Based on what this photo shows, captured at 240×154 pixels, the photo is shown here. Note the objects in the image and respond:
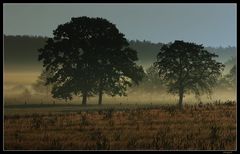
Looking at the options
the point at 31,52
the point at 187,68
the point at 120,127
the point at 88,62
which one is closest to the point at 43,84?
the point at 31,52

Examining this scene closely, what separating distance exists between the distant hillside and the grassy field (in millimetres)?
975

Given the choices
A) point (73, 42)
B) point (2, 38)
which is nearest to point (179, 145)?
point (73, 42)

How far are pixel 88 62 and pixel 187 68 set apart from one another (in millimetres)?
2324

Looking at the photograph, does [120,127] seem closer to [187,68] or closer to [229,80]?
[187,68]

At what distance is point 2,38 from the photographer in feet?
60.6

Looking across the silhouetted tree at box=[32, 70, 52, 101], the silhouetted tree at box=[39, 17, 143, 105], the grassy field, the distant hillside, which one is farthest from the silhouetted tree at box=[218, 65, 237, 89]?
the silhouetted tree at box=[32, 70, 52, 101]

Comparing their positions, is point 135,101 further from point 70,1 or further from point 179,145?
point 70,1

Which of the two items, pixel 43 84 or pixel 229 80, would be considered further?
pixel 43 84

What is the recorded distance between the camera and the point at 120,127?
18.5m

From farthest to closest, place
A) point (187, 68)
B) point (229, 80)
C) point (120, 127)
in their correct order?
point (187, 68) < point (120, 127) < point (229, 80)

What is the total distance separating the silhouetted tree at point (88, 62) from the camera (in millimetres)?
18766

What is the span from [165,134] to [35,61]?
3485mm

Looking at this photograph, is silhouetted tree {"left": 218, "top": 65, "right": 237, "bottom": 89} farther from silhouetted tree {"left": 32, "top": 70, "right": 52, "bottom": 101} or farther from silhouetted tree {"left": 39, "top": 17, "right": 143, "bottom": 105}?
silhouetted tree {"left": 32, "top": 70, "right": 52, "bottom": 101}

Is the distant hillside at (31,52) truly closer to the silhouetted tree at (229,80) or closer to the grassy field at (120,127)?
the silhouetted tree at (229,80)
